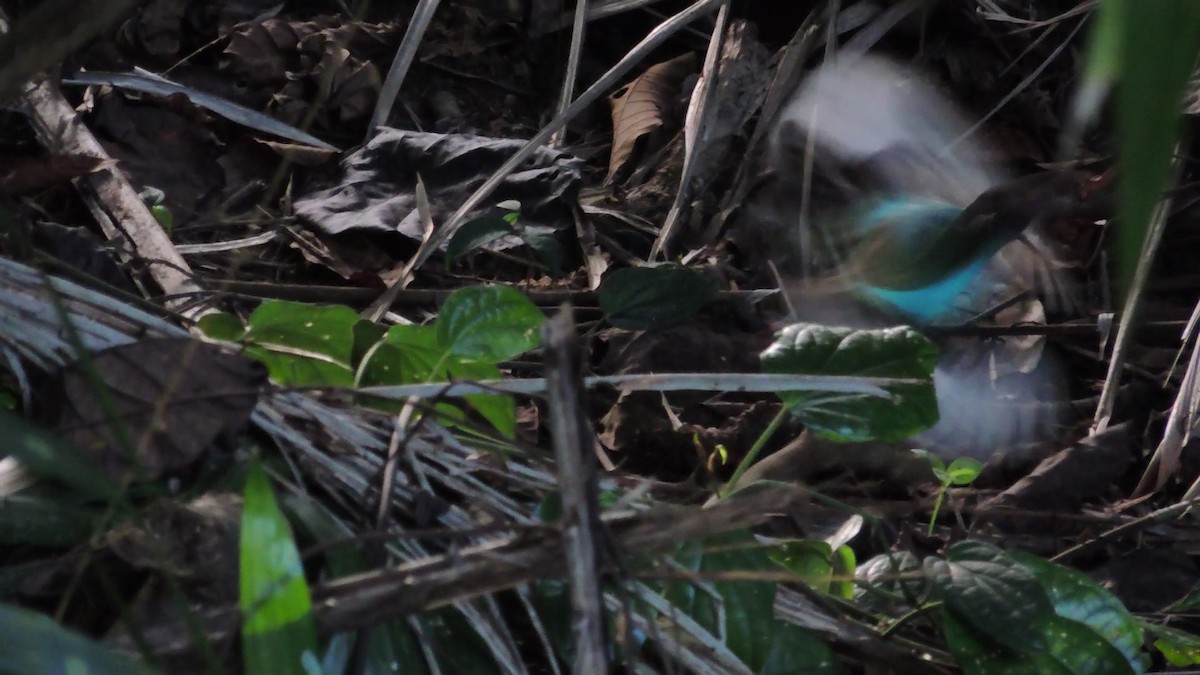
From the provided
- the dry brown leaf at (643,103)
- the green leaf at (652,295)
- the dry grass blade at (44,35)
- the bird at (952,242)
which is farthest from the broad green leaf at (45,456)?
the dry brown leaf at (643,103)

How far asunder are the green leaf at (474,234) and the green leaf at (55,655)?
1.14m

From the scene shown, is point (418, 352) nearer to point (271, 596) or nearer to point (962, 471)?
point (271, 596)

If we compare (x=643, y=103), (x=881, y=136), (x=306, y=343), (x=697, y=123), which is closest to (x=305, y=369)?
(x=306, y=343)

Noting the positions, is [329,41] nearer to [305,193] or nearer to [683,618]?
[305,193]

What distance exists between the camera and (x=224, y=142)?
2008 mm

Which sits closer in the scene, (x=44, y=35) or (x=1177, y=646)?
(x=44, y=35)

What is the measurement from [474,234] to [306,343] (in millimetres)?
634

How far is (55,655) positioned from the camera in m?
0.57

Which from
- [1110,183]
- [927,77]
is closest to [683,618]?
[1110,183]

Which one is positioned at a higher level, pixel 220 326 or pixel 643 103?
pixel 220 326

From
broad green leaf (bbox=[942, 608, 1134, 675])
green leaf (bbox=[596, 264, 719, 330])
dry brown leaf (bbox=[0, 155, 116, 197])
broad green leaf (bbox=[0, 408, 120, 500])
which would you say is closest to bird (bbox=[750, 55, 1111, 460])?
green leaf (bbox=[596, 264, 719, 330])

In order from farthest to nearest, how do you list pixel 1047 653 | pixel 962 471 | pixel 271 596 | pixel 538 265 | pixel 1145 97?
1. pixel 538 265
2. pixel 962 471
3. pixel 1047 653
4. pixel 271 596
5. pixel 1145 97

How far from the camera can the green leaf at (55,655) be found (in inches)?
22.3

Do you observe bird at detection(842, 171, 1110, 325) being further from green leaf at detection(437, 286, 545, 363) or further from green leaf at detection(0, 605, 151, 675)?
green leaf at detection(0, 605, 151, 675)
